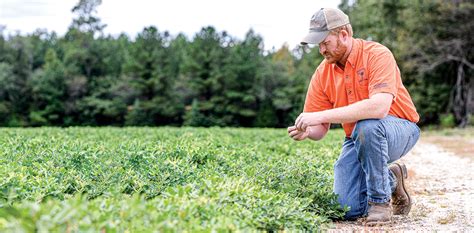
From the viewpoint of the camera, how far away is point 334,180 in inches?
215

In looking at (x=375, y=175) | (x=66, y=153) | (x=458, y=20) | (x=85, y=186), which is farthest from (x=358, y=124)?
(x=458, y=20)

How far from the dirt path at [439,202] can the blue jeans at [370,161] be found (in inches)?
10.2

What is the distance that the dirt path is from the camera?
485 cm

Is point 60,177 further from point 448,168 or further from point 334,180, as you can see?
point 448,168

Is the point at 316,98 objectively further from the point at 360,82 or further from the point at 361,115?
Answer: the point at 361,115

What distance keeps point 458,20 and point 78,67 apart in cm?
3081

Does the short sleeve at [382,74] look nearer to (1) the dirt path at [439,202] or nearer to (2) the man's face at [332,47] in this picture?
(2) the man's face at [332,47]

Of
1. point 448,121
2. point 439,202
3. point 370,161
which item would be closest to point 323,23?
point 370,161

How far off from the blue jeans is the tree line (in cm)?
3576

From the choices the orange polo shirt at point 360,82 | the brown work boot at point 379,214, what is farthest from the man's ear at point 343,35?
the brown work boot at point 379,214

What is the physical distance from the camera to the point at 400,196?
5.41 metres

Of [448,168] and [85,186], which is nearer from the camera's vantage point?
[85,186]

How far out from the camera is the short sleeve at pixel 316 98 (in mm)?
5453

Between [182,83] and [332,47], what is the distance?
4133 centimetres
